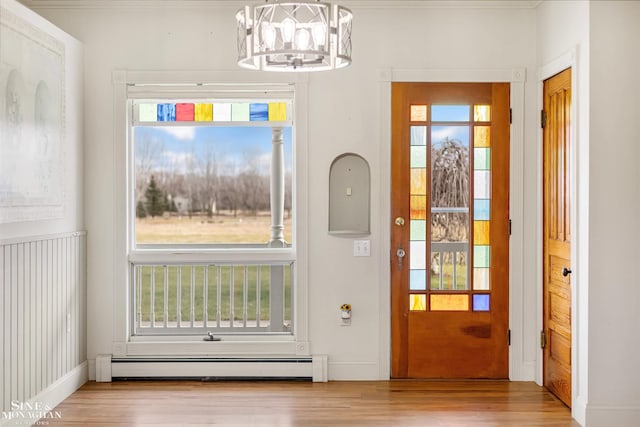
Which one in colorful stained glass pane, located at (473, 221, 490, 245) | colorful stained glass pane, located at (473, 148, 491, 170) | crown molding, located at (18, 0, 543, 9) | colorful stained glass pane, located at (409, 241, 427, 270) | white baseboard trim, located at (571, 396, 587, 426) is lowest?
white baseboard trim, located at (571, 396, 587, 426)

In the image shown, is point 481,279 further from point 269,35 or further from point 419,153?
point 269,35

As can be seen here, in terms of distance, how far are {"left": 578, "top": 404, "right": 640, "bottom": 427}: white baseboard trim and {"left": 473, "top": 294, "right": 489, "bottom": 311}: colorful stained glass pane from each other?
48.9 inches

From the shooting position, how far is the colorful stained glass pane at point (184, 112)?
5395 millimetres

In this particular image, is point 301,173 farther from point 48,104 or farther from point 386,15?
point 48,104

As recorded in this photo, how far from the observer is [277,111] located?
17.7ft

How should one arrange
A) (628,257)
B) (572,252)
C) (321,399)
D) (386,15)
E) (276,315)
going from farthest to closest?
(276,315), (386,15), (321,399), (572,252), (628,257)

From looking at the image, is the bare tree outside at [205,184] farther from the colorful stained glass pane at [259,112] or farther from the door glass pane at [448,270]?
the door glass pane at [448,270]

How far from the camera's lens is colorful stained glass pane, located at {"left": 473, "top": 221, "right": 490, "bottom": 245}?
526 centimetres

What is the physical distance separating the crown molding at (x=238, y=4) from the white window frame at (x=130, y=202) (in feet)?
1.62

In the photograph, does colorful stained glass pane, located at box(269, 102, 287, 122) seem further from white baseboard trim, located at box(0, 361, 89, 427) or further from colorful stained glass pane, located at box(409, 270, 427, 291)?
white baseboard trim, located at box(0, 361, 89, 427)

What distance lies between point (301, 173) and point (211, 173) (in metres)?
1.22

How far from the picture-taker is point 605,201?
4.17 metres

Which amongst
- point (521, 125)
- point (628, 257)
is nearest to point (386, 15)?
point (521, 125)

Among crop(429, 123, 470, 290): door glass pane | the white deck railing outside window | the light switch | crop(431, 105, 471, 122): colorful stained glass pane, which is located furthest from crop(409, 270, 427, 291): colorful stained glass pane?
crop(431, 105, 471, 122): colorful stained glass pane
